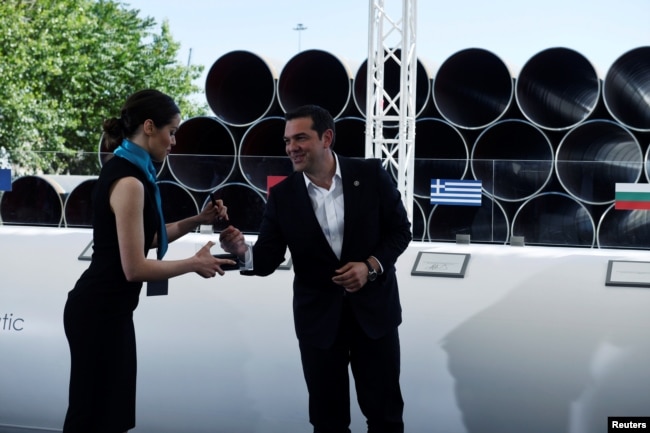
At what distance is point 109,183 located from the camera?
2.06 metres

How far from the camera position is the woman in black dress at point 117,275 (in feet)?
6.81

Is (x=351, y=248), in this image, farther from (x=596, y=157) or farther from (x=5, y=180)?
(x=596, y=157)

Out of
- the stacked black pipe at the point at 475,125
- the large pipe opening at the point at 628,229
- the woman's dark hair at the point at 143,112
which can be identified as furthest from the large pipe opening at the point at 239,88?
the woman's dark hair at the point at 143,112

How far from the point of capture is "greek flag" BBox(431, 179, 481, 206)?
4736 mm

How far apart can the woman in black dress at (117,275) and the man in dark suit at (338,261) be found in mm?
309

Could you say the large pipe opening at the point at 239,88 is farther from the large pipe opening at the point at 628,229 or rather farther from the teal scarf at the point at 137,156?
the teal scarf at the point at 137,156

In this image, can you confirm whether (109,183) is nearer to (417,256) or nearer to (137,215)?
(137,215)

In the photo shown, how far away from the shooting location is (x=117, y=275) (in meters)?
2.12

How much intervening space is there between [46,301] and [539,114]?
485cm

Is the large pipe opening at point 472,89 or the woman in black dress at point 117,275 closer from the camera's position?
the woman in black dress at point 117,275

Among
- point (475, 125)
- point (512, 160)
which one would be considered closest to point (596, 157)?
point (475, 125)

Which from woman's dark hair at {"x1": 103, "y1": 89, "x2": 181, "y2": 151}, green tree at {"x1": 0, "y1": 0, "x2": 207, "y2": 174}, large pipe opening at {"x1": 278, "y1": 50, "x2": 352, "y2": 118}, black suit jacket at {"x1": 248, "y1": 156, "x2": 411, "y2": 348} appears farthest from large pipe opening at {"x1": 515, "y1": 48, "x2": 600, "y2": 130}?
green tree at {"x1": 0, "y1": 0, "x2": 207, "y2": 174}

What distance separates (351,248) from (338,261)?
51mm

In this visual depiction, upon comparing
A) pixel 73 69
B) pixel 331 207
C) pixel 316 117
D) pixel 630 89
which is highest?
pixel 73 69
